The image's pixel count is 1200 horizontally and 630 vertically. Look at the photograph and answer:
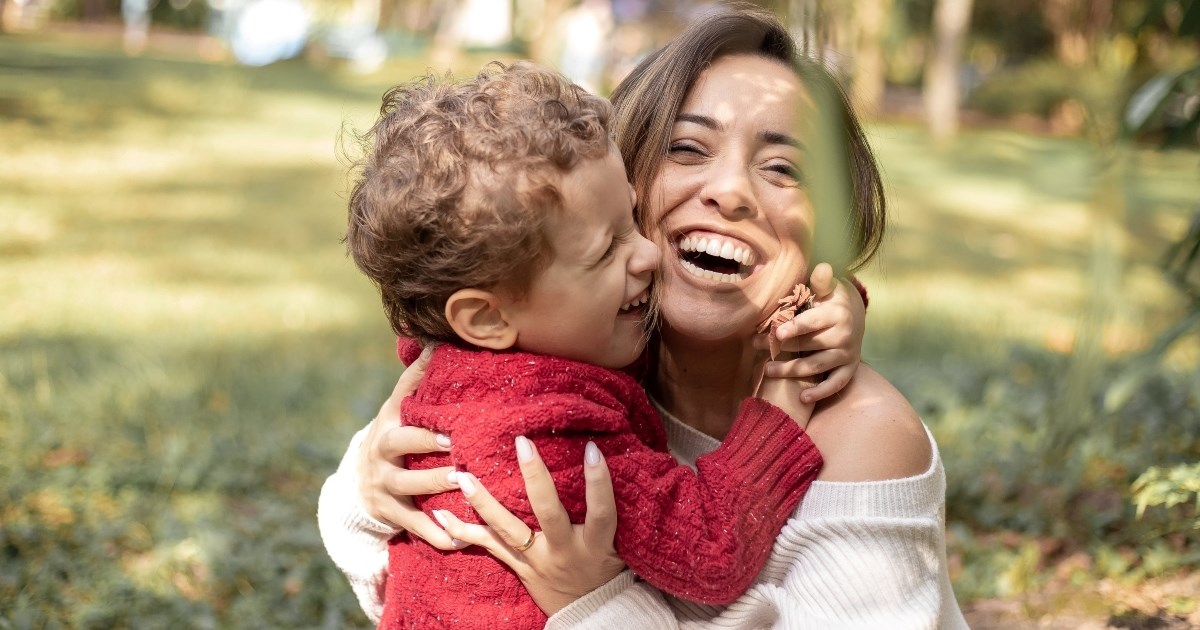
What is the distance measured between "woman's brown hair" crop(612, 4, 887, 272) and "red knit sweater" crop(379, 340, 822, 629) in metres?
0.42

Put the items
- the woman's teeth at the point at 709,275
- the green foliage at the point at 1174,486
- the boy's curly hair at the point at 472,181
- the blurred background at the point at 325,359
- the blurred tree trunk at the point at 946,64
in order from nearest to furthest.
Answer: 1. the boy's curly hair at the point at 472,181
2. the woman's teeth at the point at 709,275
3. the green foliage at the point at 1174,486
4. the blurred background at the point at 325,359
5. the blurred tree trunk at the point at 946,64

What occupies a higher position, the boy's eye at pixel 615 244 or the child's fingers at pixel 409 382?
the boy's eye at pixel 615 244

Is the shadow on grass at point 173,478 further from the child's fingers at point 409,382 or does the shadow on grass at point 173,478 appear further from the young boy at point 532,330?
the young boy at point 532,330

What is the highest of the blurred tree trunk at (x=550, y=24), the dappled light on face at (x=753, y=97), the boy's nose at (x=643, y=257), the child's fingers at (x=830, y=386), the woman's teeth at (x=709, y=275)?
the dappled light on face at (x=753, y=97)

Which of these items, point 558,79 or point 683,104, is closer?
point 558,79

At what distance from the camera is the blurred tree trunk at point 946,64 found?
56.6 feet

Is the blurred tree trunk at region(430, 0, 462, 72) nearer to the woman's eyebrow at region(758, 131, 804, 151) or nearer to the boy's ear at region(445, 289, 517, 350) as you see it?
the woman's eyebrow at region(758, 131, 804, 151)

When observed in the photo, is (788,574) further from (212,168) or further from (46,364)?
(212,168)

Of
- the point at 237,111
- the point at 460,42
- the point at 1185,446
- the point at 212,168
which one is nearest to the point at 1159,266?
the point at 1185,446

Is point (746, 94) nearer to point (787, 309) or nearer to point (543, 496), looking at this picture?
point (787, 309)

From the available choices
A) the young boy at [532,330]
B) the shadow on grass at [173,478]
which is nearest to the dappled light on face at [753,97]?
the young boy at [532,330]

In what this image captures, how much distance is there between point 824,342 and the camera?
1.90m

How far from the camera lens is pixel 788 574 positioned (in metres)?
1.84

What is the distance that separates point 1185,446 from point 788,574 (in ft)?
8.38
